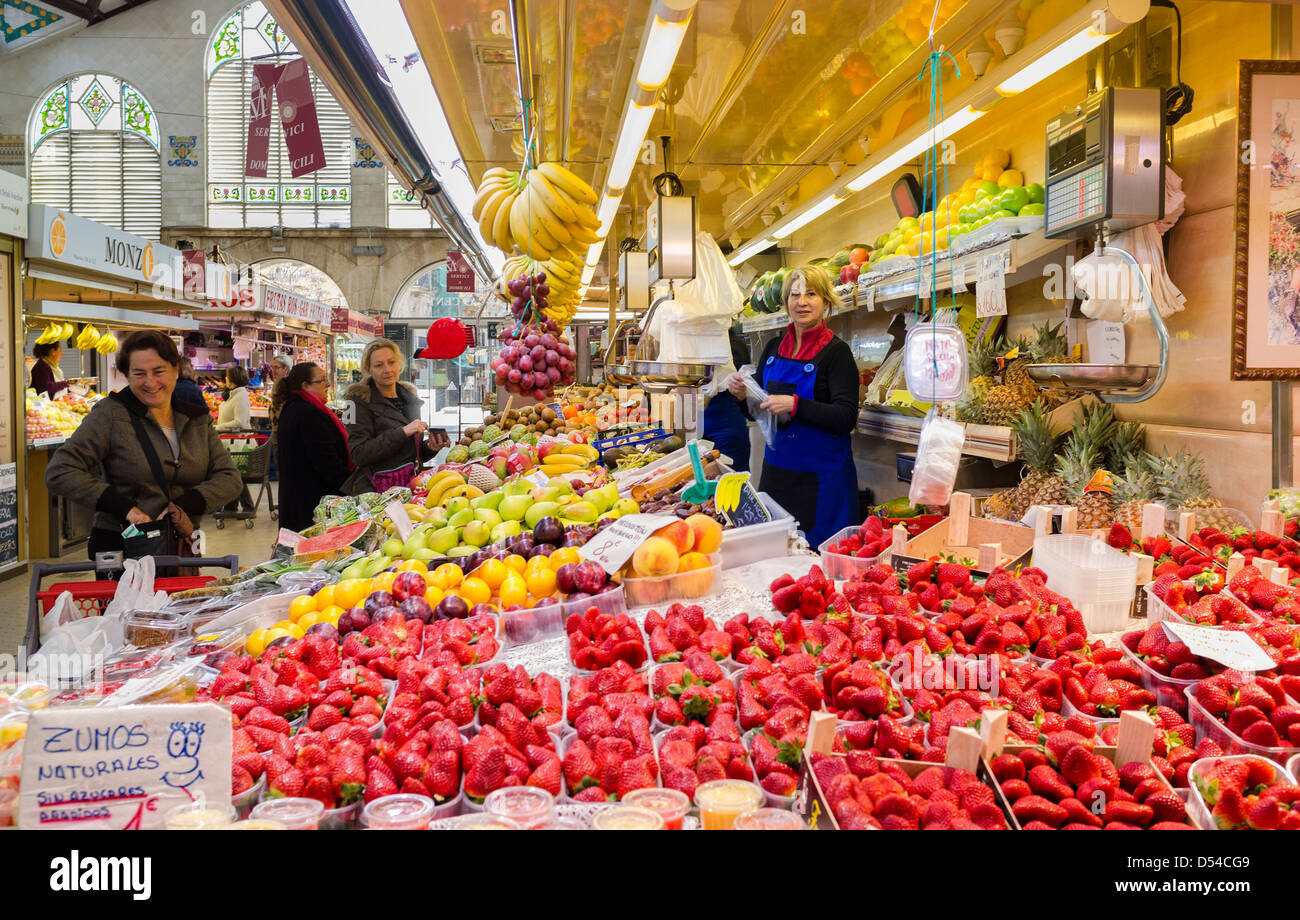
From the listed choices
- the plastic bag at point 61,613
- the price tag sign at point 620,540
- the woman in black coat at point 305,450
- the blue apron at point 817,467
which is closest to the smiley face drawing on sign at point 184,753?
the price tag sign at point 620,540

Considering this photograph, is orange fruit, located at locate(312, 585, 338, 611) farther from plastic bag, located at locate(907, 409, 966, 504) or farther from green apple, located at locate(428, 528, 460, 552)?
plastic bag, located at locate(907, 409, 966, 504)

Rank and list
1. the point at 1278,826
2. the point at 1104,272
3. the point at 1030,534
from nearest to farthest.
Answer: the point at 1278,826 → the point at 1030,534 → the point at 1104,272

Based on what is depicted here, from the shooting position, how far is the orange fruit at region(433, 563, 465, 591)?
2.15 metres

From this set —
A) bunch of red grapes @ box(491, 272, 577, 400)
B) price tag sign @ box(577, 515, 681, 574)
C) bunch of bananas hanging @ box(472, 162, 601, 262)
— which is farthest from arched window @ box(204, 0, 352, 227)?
price tag sign @ box(577, 515, 681, 574)

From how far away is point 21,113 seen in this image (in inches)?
801

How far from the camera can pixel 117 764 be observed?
1013mm

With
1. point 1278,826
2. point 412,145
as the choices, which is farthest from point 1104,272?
point 412,145

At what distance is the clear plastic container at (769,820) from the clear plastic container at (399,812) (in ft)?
1.26

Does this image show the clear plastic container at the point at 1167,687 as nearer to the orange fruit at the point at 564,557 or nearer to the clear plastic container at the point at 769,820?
the clear plastic container at the point at 769,820

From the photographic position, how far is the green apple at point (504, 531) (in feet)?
8.59

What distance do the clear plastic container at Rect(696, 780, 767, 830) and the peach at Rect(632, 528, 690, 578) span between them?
98 cm
